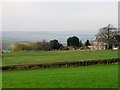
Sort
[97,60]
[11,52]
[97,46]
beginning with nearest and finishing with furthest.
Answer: [97,60] → [11,52] → [97,46]

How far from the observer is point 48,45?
2601 inches

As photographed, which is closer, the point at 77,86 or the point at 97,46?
the point at 77,86

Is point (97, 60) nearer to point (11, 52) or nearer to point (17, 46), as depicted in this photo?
point (11, 52)

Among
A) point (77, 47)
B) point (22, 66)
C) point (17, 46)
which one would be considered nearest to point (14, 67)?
point (22, 66)

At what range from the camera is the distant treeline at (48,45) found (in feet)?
187

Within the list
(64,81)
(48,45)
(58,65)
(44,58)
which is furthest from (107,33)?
(64,81)

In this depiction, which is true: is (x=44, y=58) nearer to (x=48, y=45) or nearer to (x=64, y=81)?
(x=48, y=45)

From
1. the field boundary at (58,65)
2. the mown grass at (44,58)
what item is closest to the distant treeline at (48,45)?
the mown grass at (44,58)

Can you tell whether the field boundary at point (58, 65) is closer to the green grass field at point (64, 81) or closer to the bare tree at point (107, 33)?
the green grass field at point (64, 81)

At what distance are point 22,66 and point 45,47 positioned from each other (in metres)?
30.6

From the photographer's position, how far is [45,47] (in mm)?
64375

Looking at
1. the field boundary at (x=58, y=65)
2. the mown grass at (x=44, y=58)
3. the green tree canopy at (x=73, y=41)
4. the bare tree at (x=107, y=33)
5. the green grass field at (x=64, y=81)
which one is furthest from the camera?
the bare tree at (x=107, y=33)

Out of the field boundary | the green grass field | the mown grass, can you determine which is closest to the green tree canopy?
the mown grass

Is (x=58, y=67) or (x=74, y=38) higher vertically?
(x=74, y=38)
